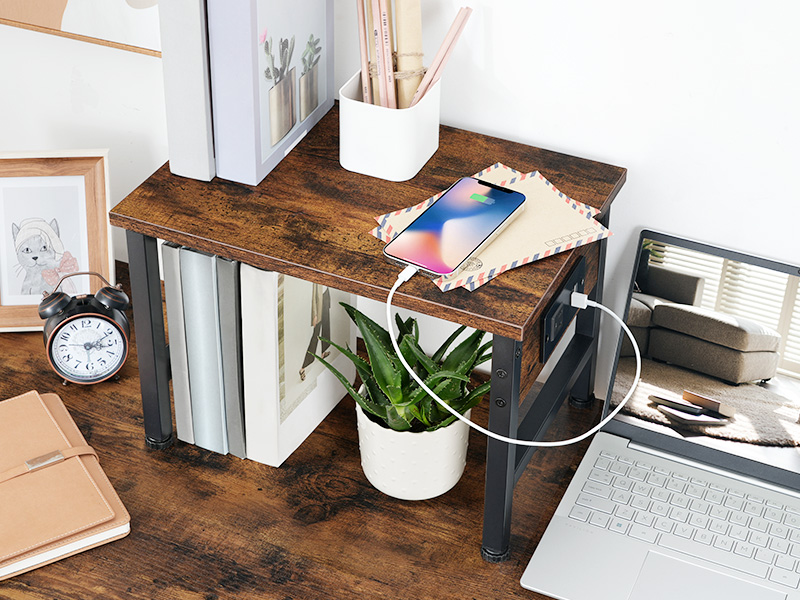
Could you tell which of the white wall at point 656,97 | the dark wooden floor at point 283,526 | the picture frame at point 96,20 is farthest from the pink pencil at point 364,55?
the dark wooden floor at point 283,526

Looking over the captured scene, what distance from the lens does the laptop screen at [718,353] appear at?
1.04 meters

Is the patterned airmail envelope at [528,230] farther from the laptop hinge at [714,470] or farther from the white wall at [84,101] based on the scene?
the white wall at [84,101]

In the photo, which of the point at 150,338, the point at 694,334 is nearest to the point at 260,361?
the point at 150,338

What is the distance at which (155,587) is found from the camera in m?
0.96

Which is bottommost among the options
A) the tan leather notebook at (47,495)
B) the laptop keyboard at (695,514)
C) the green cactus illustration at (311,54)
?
the laptop keyboard at (695,514)

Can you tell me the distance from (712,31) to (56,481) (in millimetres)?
842

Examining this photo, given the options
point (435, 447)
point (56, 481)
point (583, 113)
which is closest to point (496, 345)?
point (435, 447)

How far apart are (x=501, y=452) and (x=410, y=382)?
15cm

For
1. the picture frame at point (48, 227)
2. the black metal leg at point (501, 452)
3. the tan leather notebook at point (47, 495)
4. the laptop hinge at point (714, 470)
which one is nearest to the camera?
the black metal leg at point (501, 452)

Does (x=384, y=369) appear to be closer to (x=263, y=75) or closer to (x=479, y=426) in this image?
(x=479, y=426)

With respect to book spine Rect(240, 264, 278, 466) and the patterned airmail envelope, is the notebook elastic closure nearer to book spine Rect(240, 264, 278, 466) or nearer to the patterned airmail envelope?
book spine Rect(240, 264, 278, 466)

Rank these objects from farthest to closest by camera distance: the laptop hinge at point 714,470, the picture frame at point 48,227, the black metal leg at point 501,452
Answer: the picture frame at point 48,227 < the laptop hinge at point 714,470 < the black metal leg at point 501,452

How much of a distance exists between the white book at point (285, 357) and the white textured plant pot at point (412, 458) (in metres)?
0.09

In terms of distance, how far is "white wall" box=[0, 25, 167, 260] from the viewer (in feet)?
4.21
